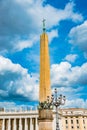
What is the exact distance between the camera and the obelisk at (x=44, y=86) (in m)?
40.0

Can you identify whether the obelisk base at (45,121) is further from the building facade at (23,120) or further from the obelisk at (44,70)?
the building facade at (23,120)

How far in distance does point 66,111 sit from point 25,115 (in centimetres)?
→ 2085

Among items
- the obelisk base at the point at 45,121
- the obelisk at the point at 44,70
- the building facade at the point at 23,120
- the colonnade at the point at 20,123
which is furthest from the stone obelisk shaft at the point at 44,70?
the colonnade at the point at 20,123

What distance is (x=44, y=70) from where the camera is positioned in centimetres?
4038

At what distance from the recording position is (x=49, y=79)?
4069 centimetres

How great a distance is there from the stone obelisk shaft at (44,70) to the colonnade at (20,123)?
274 feet

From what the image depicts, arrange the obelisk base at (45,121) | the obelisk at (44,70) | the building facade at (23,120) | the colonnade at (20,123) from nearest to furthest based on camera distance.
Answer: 1. the obelisk at (44,70)
2. the obelisk base at (45,121)
3. the colonnade at (20,123)
4. the building facade at (23,120)

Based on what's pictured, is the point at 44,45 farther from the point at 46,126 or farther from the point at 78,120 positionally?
the point at 78,120

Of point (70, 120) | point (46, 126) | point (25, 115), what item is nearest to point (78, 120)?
point (70, 120)

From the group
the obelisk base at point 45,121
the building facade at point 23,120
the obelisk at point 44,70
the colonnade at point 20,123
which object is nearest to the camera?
the obelisk at point 44,70

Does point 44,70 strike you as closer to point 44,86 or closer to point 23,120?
point 44,86

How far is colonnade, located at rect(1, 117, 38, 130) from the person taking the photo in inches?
4796

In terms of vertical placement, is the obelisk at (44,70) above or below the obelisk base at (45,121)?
above

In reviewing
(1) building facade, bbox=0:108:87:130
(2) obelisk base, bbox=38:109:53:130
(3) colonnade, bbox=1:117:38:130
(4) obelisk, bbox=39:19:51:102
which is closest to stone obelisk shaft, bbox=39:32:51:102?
(4) obelisk, bbox=39:19:51:102
